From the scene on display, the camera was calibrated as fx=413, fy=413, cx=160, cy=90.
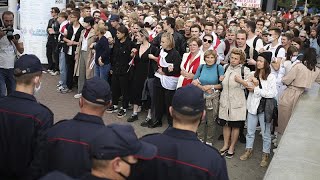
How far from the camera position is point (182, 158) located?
303 cm

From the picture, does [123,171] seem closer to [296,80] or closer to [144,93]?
[296,80]

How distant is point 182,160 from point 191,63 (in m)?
4.67

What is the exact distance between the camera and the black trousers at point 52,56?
456 inches

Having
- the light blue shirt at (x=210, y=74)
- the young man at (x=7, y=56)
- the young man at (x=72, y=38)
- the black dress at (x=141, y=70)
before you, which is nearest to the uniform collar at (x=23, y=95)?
the light blue shirt at (x=210, y=74)

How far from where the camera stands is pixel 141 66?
8688 millimetres

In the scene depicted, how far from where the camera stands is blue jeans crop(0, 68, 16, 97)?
25.0 ft

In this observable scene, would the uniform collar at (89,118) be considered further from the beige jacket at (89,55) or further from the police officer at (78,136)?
the beige jacket at (89,55)

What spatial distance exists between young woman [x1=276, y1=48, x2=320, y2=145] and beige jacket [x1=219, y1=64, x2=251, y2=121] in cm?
79

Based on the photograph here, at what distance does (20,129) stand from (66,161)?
716 mm

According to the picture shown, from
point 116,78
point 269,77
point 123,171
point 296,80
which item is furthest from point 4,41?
point 123,171

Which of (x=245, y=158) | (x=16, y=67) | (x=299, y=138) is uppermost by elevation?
(x=16, y=67)

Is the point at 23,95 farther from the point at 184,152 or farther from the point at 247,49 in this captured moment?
the point at 247,49

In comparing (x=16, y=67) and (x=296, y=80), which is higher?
(x=16, y=67)

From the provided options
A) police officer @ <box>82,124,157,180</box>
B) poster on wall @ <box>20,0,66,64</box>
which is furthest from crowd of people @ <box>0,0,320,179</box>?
poster on wall @ <box>20,0,66,64</box>
